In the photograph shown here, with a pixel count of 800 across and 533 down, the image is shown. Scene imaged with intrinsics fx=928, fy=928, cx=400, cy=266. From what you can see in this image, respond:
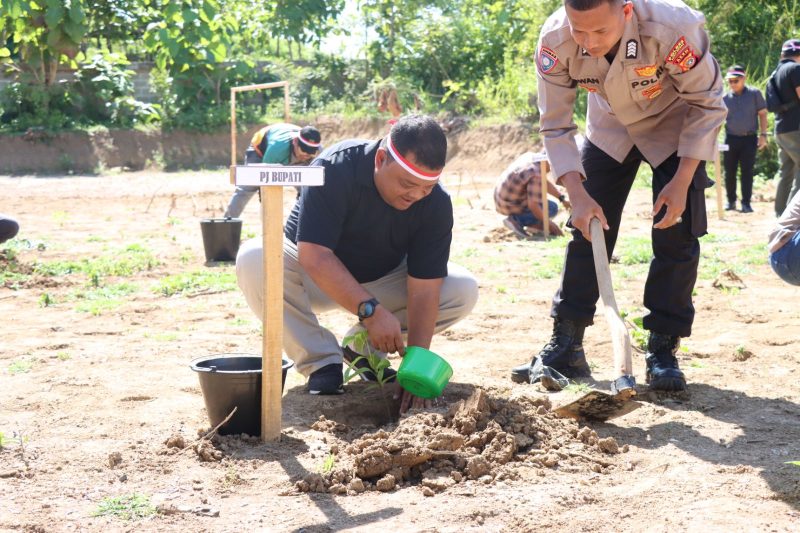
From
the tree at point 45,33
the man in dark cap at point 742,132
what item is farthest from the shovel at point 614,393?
the tree at point 45,33

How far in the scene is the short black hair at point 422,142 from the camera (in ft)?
11.9

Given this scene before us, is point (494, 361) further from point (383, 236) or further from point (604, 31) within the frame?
point (604, 31)

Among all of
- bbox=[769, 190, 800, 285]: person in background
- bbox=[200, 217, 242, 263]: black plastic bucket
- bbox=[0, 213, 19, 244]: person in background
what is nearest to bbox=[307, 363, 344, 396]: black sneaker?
bbox=[769, 190, 800, 285]: person in background

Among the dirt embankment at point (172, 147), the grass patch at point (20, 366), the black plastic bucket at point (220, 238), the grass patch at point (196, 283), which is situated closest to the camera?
the grass patch at point (20, 366)

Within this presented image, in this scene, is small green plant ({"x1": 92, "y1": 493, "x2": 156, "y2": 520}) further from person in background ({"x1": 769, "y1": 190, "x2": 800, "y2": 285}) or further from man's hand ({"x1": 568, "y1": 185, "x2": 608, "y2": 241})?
person in background ({"x1": 769, "y1": 190, "x2": 800, "y2": 285})

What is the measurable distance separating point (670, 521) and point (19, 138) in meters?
19.8

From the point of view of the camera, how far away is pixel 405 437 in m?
3.27

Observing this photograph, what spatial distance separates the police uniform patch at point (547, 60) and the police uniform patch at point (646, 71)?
0.35m

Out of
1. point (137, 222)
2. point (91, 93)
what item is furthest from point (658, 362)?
point (91, 93)

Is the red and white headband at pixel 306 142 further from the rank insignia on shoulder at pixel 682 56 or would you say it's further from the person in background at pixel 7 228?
the rank insignia on shoulder at pixel 682 56

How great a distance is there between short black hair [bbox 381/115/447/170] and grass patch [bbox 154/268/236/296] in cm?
362

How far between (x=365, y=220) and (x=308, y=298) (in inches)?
22.7

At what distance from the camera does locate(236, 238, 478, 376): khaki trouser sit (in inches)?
168

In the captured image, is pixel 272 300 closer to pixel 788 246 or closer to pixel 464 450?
pixel 464 450
